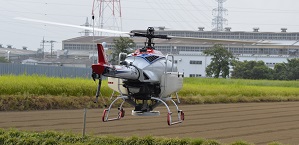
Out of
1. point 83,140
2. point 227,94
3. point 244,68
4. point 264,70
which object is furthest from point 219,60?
point 83,140

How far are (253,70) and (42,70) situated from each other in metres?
39.6

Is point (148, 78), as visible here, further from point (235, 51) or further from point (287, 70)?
point (235, 51)

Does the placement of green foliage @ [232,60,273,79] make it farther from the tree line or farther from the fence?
the fence

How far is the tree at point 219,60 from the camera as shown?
239ft

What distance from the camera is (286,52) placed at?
9575 cm

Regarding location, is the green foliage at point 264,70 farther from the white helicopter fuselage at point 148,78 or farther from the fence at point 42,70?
the white helicopter fuselage at point 148,78

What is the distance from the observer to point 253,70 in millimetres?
75500

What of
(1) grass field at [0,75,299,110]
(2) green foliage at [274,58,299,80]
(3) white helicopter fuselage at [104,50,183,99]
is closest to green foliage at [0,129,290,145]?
(3) white helicopter fuselage at [104,50,183,99]

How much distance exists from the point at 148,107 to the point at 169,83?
0.83 metres

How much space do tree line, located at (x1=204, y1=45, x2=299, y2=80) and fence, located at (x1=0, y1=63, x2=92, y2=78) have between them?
31.9 m

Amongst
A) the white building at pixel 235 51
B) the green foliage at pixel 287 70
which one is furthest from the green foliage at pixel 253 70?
the white building at pixel 235 51

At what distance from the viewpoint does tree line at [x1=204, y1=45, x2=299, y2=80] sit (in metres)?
73.5

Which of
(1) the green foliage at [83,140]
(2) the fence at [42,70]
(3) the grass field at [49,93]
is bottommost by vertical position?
(1) the green foliage at [83,140]

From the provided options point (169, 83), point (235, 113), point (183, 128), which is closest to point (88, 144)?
point (169, 83)
